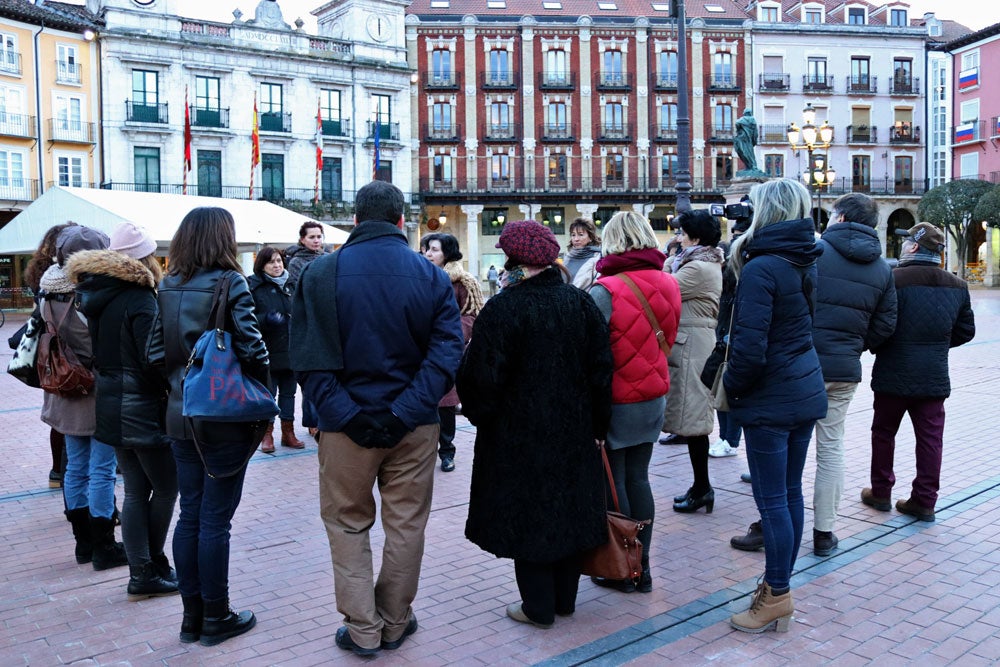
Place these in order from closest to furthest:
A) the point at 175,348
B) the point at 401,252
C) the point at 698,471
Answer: the point at 401,252
the point at 175,348
the point at 698,471

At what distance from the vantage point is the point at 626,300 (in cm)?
444

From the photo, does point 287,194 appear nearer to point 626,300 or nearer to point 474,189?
point 474,189

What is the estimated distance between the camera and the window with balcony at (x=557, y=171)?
49188mm

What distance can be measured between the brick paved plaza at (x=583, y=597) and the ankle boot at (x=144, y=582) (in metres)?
0.05

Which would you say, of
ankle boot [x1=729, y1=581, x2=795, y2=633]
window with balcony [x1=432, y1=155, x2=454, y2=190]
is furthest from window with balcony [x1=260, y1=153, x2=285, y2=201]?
ankle boot [x1=729, y1=581, x2=795, y2=633]

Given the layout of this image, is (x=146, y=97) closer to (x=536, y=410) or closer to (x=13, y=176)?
(x=13, y=176)

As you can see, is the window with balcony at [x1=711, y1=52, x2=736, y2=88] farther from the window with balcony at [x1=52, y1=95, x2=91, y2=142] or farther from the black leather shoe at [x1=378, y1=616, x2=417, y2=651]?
the black leather shoe at [x1=378, y1=616, x2=417, y2=651]

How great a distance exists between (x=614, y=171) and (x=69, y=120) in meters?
27.0

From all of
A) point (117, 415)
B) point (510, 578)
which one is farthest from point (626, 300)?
point (117, 415)

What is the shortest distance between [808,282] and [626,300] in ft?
2.79

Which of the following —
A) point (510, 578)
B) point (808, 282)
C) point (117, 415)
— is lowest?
point (510, 578)

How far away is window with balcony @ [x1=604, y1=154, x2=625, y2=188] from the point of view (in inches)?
1949

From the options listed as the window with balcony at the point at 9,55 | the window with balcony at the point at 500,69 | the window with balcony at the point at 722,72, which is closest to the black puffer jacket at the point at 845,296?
the window with balcony at the point at 9,55

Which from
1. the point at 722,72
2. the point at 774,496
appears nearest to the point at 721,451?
the point at 774,496
